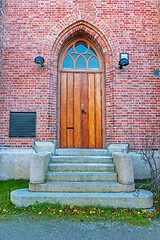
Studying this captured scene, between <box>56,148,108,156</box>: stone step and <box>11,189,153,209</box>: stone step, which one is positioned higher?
<box>56,148,108,156</box>: stone step

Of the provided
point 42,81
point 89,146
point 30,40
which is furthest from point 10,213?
point 30,40

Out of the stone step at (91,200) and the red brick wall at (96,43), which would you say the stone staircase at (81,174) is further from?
the red brick wall at (96,43)

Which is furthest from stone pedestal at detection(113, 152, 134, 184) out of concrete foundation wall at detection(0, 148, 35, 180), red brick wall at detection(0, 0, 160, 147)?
concrete foundation wall at detection(0, 148, 35, 180)

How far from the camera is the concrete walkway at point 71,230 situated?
93.6 inches

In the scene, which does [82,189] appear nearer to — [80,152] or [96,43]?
[80,152]

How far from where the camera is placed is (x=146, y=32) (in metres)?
5.36

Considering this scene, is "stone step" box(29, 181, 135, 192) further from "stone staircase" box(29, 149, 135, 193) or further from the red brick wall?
the red brick wall

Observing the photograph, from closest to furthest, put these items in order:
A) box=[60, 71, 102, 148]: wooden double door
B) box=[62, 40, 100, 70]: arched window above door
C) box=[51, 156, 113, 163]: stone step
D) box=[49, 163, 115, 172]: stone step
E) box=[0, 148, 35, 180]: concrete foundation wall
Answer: box=[49, 163, 115, 172]: stone step
box=[51, 156, 113, 163]: stone step
box=[0, 148, 35, 180]: concrete foundation wall
box=[60, 71, 102, 148]: wooden double door
box=[62, 40, 100, 70]: arched window above door

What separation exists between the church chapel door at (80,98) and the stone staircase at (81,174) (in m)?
0.80

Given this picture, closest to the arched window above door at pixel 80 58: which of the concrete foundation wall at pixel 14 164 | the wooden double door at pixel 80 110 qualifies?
the wooden double door at pixel 80 110

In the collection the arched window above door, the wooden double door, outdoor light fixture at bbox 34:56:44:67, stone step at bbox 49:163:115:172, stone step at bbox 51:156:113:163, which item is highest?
the arched window above door

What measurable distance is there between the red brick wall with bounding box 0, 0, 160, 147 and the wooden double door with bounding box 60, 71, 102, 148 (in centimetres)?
34

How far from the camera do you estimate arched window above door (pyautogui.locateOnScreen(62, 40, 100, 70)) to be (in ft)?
18.4

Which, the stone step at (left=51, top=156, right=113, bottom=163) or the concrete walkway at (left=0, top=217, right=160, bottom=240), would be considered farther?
the stone step at (left=51, top=156, right=113, bottom=163)
